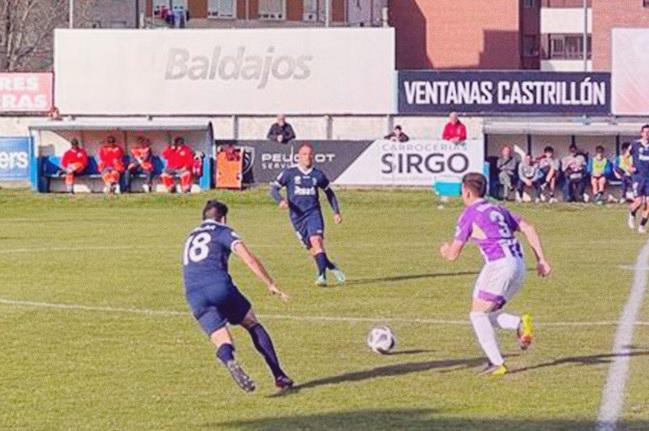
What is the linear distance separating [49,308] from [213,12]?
64118 mm

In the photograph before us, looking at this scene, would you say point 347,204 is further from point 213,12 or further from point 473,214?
point 213,12

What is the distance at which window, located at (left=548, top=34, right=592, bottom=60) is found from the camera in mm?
103812

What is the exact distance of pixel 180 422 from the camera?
1262 cm

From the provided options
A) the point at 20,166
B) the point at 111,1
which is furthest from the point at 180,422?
the point at 111,1

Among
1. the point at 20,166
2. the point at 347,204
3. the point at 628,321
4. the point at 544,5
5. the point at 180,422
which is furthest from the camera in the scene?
the point at 544,5

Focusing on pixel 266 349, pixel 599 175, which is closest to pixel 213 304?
pixel 266 349

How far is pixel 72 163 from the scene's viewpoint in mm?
48250

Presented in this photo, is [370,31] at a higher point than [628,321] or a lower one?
higher

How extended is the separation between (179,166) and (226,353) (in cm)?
3463

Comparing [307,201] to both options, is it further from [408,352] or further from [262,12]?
[262,12]

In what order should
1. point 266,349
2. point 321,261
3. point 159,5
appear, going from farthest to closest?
point 159,5 < point 321,261 < point 266,349

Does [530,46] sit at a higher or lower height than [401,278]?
higher

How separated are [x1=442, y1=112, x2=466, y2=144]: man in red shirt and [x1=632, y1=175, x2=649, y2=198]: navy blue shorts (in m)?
13.6

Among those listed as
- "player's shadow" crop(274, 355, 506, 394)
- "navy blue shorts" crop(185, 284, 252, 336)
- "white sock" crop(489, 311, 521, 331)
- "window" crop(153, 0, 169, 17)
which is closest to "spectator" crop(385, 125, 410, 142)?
"player's shadow" crop(274, 355, 506, 394)
